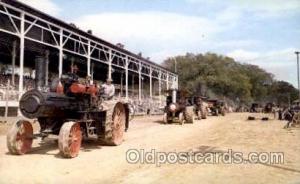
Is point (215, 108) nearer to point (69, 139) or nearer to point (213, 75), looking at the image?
point (213, 75)

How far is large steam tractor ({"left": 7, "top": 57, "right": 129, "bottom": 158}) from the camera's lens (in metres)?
10.2

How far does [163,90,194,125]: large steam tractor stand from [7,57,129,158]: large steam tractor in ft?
37.6

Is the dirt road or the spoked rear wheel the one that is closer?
the dirt road

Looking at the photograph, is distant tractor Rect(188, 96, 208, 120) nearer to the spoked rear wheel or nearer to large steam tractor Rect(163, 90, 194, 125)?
large steam tractor Rect(163, 90, 194, 125)

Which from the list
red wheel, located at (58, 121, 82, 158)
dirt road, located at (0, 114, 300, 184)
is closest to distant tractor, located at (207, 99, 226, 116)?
dirt road, located at (0, 114, 300, 184)

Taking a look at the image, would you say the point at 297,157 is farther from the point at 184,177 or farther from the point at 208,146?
the point at 184,177

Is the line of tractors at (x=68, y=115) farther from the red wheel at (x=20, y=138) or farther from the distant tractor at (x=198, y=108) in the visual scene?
the distant tractor at (x=198, y=108)

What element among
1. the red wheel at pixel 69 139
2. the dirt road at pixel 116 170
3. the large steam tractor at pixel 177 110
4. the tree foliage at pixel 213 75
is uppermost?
the tree foliage at pixel 213 75

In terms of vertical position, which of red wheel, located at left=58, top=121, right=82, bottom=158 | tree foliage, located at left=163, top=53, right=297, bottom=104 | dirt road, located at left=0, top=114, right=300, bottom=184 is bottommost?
dirt road, located at left=0, top=114, right=300, bottom=184

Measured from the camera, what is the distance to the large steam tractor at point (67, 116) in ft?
33.4

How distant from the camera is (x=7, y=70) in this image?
109 feet

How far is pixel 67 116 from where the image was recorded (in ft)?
38.1

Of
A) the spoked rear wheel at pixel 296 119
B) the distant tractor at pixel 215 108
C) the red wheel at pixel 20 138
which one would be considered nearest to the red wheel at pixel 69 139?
the red wheel at pixel 20 138

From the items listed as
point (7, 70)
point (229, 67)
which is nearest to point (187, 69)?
point (229, 67)
